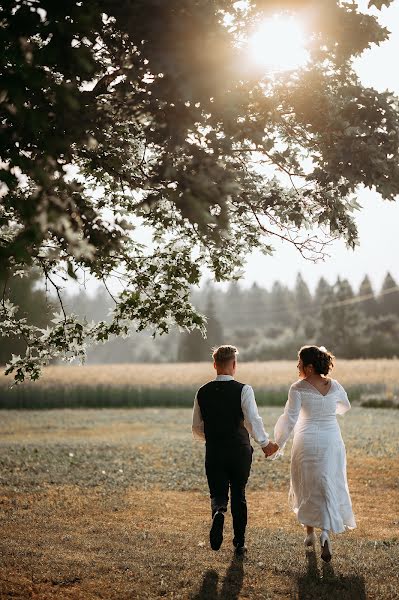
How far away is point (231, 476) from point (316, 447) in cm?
102

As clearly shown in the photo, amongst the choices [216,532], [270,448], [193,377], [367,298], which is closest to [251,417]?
[270,448]

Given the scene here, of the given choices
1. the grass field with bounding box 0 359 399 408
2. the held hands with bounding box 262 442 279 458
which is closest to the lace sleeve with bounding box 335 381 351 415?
the held hands with bounding box 262 442 279 458

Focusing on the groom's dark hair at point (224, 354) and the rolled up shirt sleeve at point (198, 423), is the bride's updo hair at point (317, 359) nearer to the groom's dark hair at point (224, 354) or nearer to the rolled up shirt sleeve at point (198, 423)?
the groom's dark hair at point (224, 354)

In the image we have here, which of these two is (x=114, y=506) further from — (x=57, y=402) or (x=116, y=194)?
(x=57, y=402)

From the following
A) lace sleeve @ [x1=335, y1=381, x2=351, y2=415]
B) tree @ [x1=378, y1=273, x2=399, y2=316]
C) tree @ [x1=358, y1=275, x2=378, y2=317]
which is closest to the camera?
lace sleeve @ [x1=335, y1=381, x2=351, y2=415]

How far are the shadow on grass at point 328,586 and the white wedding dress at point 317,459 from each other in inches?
24.1

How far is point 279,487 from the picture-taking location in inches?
552

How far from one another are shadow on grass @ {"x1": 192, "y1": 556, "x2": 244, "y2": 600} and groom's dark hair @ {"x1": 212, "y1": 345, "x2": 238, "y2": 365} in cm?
211

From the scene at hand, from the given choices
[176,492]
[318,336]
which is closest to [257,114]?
[176,492]

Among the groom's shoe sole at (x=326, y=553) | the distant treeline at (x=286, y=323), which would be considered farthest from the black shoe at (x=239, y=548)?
the distant treeline at (x=286, y=323)

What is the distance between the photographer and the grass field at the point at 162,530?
6.28 meters

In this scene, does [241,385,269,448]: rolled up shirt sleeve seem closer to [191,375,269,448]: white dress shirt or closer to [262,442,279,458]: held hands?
[191,375,269,448]: white dress shirt

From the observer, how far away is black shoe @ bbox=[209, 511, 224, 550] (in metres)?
6.96

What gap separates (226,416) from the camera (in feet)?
23.8
